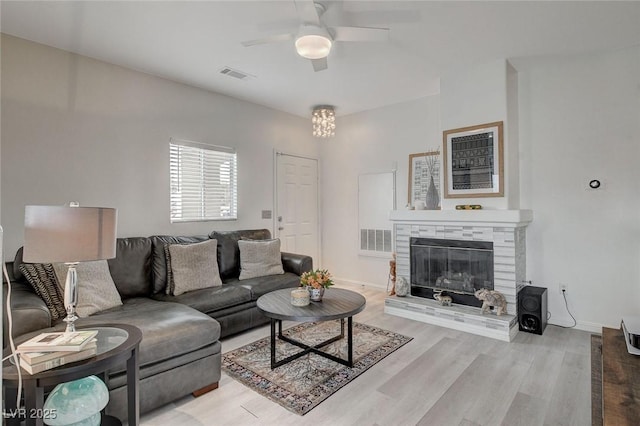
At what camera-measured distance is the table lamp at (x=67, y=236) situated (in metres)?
1.58

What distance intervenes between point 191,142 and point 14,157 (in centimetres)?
169

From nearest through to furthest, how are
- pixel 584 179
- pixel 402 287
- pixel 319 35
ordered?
pixel 319 35 < pixel 584 179 < pixel 402 287

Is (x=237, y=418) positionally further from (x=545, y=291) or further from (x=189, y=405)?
(x=545, y=291)

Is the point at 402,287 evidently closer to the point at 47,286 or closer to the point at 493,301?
the point at 493,301

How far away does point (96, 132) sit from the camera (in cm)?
342

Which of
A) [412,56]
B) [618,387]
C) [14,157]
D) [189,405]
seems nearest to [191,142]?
[14,157]

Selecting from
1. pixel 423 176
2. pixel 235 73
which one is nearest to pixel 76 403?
pixel 235 73

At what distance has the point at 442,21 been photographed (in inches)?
110

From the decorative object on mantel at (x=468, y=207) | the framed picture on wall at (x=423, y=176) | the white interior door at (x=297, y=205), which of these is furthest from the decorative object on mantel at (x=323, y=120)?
the decorative object on mantel at (x=468, y=207)

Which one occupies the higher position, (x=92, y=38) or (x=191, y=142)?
(x=92, y=38)

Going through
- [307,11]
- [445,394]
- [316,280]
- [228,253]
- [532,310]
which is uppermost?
[307,11]

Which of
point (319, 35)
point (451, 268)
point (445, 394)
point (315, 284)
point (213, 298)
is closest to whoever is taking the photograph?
point (445, 394)

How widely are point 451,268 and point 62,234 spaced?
3.66 m

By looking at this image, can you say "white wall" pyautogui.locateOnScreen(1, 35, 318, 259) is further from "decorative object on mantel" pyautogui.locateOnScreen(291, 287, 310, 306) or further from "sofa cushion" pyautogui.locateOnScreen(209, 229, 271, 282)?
"decorative object on mantel" pyautogui.locateOnScreen(291, 287, 310, 306)
